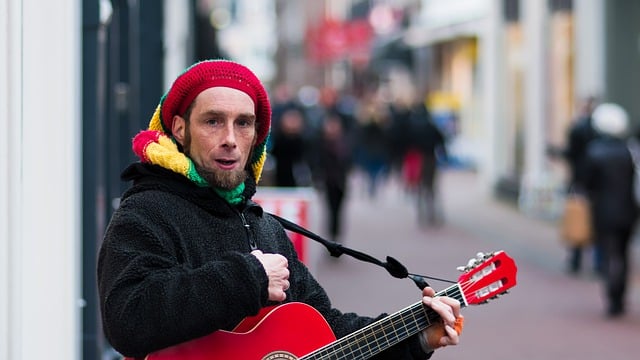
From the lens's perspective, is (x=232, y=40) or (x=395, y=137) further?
(x=232, y=40)

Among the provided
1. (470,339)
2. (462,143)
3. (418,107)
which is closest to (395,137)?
(418,107)

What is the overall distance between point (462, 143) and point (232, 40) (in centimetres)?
1552

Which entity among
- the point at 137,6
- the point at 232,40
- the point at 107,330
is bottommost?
the point at 107,330

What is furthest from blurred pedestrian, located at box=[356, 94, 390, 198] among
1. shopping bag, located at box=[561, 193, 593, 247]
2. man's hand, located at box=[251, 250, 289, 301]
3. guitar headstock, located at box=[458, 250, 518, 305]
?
man's hand, located at box=[251, 250, 289, 301]

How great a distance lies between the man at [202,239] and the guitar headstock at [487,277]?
0.08 meters

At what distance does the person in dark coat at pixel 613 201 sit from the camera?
10.4 meters

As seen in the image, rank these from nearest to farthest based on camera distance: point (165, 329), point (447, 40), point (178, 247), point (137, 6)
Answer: point (165, 329) < point (178, 247) < point (137, 6) < point (447, 40)

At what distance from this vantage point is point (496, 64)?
76.2 ft

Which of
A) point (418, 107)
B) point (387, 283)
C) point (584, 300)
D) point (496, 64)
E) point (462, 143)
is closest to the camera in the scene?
point (584, 300)

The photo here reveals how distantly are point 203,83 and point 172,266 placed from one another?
1.50 feet

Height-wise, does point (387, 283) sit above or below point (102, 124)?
below

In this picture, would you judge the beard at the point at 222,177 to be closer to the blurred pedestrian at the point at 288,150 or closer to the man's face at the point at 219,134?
the man's face at the point at 219,134
